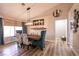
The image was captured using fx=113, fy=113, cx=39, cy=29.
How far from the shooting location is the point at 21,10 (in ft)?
8.46

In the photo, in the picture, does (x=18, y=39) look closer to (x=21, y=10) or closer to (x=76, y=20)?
(x=21, y=10)

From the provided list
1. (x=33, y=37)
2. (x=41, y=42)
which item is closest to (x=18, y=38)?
(x=33, y=37)

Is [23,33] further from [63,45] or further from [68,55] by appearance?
[68,55]

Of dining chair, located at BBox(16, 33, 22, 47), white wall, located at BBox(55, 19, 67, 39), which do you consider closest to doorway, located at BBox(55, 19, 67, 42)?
white wall, located at BBox(55, 19, 67, 39)

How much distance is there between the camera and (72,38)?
287 centimetres

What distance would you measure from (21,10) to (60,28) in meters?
0.99

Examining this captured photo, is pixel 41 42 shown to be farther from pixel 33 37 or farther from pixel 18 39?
pixel 18 39

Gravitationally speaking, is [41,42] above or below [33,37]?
below

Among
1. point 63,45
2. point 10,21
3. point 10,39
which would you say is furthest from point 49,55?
point 10,21

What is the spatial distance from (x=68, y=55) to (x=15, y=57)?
119 cm

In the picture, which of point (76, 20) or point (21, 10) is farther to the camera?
point (76, 20)

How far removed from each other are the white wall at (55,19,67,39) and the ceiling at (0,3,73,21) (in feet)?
1.29

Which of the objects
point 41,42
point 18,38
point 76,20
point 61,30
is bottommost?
point 41,42

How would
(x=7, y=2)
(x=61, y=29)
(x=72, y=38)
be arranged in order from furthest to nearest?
1. (x=72, y=38)
2. (x=61, y=29)
3. (x=7, y=2)
